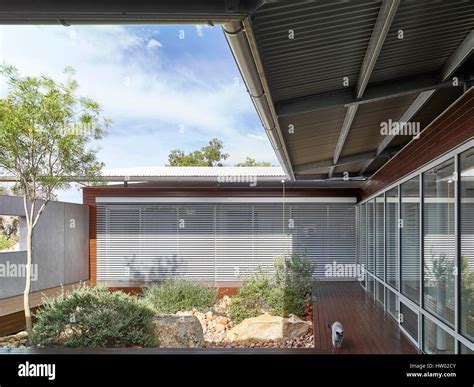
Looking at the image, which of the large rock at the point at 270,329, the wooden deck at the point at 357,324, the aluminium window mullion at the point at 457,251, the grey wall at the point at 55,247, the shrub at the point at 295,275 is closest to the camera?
the aluminium window mullion at the point at 457,251

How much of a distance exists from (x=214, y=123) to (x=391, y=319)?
448 centimetres

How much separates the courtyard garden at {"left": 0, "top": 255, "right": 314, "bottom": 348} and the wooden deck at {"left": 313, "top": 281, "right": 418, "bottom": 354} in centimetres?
34

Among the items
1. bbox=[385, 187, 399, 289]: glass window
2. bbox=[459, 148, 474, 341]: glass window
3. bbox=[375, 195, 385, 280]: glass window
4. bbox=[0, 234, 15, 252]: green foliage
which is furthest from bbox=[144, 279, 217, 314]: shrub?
bbox=[459, 148, 474, 341]: glass window

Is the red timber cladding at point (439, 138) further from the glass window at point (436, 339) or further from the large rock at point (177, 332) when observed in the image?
the large rock at point (177, 332)

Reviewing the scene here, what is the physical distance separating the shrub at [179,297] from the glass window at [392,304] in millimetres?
3254

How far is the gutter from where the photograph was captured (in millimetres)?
1668

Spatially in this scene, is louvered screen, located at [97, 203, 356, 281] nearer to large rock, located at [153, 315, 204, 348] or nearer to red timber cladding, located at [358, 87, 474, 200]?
large rock, located at [153, 315, 204, 348]

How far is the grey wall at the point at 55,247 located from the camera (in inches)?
243

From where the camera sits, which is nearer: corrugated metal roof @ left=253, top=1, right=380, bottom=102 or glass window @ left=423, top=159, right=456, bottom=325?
corrugated metal roof @ left=253, top=1, right=380, bottom=102

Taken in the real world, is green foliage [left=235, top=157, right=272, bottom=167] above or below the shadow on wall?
above

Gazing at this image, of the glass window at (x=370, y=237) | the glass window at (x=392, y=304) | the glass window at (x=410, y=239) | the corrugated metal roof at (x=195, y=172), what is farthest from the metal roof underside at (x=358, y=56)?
the corrugated metal roof at (x=195, y=172)

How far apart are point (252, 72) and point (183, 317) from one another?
4150 mm

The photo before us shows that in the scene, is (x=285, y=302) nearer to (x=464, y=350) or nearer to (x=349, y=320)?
(x=349, y=320)
